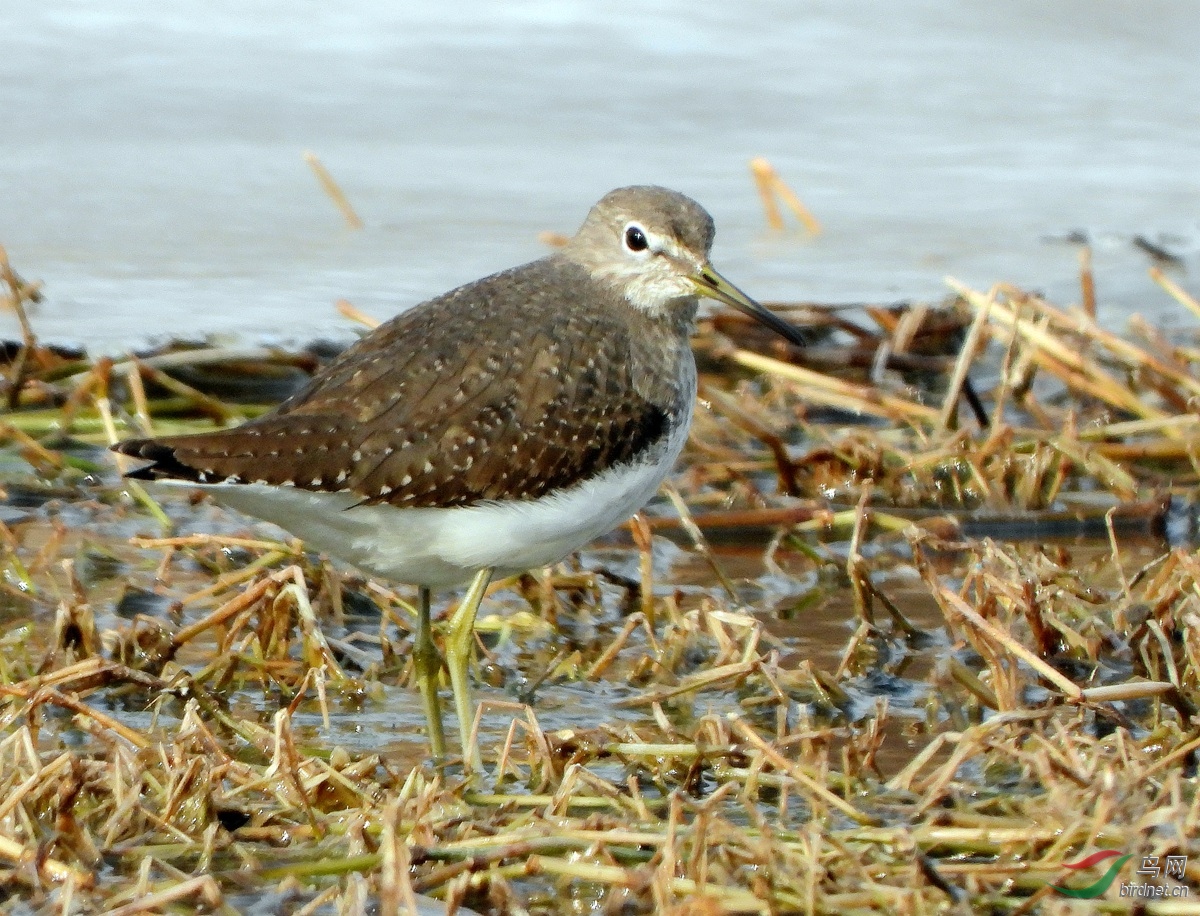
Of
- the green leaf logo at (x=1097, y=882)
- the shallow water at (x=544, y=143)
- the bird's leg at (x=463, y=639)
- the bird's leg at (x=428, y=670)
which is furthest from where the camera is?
the shallow water at (x=544, y=143)

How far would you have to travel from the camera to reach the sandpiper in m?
5.05

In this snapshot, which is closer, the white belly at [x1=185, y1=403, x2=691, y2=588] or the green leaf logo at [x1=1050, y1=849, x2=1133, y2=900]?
the green leaf logo at [x1=1050, y1=849, x2=1133, y2=900]

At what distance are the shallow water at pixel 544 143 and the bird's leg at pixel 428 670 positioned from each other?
3511 mm

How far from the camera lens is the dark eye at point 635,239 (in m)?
6.04

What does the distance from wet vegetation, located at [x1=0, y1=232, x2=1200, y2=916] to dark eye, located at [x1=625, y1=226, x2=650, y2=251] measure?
2.99 feet

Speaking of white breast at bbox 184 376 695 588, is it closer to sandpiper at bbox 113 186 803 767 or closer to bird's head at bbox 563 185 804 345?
sandpiper at bbox 113 186 803 767

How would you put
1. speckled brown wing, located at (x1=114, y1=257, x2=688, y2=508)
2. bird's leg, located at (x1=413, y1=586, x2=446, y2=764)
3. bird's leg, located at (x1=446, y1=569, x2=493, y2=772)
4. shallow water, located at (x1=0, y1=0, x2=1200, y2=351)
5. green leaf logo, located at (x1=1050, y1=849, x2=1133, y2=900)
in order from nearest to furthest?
green leaf logo, located at (x1=1050, y1=849, x2=1133, y2=900)
speckled brown wing, located at (x1=114, y1=257, x2=688, y2=508)
bird's leg, located at (x1=413, y1=586, x2=446, y2=764)
bird's leg, located at (x1=446, y1=569, x2=493, y2=772)
shallow water, located at (x1=0, y1=0, x2=1200, y2=351)

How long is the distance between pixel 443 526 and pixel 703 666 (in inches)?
44.2

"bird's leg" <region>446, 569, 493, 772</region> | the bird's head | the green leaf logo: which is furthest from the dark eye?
the green leaf logo

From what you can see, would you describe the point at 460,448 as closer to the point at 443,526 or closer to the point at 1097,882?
the point at 443,526

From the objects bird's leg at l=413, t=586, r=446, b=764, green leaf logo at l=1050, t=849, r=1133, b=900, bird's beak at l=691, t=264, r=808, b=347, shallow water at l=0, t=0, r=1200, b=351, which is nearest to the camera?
green leaf logo at l=1050, t=849, r=1133, b=900

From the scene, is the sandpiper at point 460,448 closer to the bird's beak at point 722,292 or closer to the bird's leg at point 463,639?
the bird's leg at point 463,639

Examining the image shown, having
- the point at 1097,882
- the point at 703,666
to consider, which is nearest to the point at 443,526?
the point at 703,666

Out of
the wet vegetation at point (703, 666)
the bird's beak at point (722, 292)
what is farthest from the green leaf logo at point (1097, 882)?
the bird's beak at point (722, 292)
